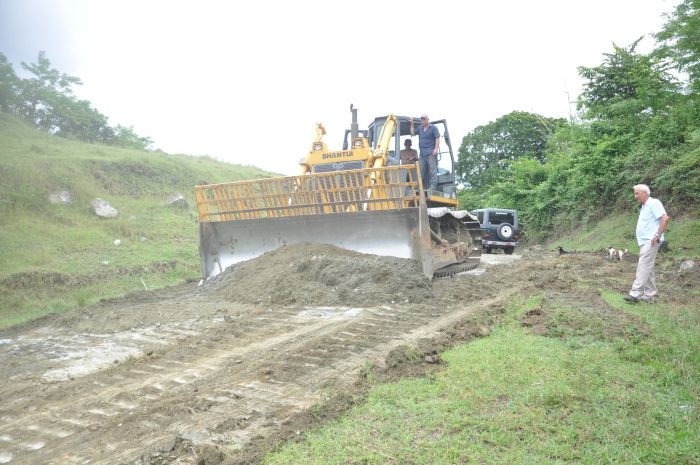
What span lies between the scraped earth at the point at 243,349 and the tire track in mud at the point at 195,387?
1 centimetres

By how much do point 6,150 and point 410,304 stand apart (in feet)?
52.8

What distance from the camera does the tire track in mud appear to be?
337cm

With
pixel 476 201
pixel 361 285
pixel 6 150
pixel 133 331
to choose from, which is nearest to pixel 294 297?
pixel 361 285

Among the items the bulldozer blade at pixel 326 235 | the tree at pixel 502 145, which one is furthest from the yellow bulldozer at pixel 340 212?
the tree at pixel 502 145

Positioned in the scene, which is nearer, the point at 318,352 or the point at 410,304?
the point at 318,352

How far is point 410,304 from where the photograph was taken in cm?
745

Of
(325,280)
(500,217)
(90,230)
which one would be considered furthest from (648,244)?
(90,230)

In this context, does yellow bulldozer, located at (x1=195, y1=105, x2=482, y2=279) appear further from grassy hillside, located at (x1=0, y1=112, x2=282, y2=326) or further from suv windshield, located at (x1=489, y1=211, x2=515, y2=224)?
suv windshield, located at (x1=489, y1=211, x2=515, y2=224)

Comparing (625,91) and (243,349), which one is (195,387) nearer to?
(243,349)

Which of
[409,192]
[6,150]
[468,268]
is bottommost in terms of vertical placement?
[468,268]

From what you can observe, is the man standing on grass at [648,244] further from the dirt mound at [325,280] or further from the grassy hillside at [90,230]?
the grassy hillside at [90,230]

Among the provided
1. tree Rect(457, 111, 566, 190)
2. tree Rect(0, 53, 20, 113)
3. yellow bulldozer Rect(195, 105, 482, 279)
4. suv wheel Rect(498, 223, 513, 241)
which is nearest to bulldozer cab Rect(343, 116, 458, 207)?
yellow bulldozer Rect(195, 105, 482, 279)

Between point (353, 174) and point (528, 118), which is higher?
point (528, 118)

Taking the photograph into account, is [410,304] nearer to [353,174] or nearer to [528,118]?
[353,174]
